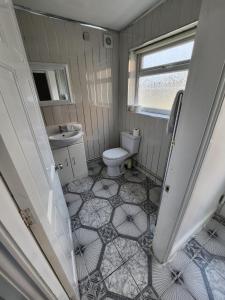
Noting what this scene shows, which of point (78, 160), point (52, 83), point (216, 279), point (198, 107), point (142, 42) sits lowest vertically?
point (216, 279)

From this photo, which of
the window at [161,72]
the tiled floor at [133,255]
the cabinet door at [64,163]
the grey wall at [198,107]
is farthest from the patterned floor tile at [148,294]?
the window at [161,72]

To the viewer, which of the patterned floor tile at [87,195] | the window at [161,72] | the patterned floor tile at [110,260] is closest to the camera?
the patterned floor tile at [110,260]

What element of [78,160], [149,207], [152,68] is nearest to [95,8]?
[152,68]

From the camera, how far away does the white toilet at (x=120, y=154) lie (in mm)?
2125

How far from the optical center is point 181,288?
3.49 feet

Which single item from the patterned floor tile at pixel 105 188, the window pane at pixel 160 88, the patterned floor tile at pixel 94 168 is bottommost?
the patterned floor tile at pixel 105 188

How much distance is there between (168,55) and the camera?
5.55 ft

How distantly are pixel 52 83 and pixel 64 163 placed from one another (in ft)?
3.69

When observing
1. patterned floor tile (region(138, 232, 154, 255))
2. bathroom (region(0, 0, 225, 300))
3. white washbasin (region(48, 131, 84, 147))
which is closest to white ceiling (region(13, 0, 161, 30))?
bathroom (region(0, 0, 225, 300))

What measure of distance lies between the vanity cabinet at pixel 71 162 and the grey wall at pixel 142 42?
0.95m

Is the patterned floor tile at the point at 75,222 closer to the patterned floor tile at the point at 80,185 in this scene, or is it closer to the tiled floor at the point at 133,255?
the tiled floor at the point at 133,255

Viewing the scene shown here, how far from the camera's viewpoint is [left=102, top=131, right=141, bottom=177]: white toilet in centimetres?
212

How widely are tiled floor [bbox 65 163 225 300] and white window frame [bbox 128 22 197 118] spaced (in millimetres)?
1294

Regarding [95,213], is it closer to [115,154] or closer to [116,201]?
[116,201]
